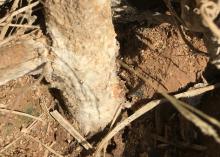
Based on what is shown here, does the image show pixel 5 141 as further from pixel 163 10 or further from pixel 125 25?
pixel 163 10

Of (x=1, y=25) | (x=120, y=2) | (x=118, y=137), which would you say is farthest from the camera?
(x=118, y=137)

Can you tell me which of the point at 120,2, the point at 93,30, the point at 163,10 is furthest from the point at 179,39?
the point at 93,30

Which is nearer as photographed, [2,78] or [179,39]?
[2,78]

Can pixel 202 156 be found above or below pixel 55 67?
below

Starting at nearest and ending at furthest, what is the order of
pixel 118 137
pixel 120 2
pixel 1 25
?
1. pixel 1 25
2. pixel 120 2
3. pixel 118 137

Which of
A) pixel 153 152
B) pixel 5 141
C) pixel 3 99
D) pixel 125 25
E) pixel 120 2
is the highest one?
pixel 120 2

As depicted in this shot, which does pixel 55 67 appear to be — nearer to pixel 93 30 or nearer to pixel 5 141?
pixel 93 30

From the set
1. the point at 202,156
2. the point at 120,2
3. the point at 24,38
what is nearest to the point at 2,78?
the point at 24,38

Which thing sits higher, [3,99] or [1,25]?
[1,25]

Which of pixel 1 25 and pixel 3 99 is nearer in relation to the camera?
pixel 1 25
